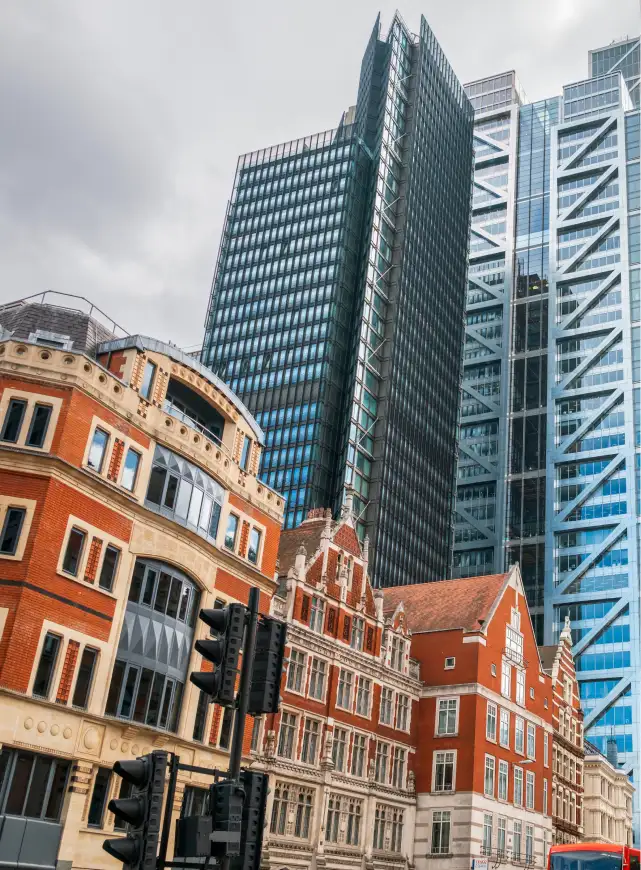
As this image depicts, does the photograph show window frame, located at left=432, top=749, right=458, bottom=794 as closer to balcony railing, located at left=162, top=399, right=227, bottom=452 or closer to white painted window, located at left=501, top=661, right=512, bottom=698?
white painted window, located at left=501, top=661, right=512, bottom=698

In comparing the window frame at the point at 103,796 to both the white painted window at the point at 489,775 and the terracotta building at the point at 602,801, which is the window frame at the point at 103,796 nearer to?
the white painted window at the point at 489,775

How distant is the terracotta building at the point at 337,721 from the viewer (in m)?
53.9

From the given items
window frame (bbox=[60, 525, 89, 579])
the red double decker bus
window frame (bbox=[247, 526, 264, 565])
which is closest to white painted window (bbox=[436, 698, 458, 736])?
the red double decker bus

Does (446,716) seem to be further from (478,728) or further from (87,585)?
(87,585)

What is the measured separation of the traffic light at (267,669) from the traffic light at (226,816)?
1118 mm

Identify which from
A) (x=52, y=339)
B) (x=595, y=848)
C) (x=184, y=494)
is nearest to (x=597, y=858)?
(x=595, y=848)

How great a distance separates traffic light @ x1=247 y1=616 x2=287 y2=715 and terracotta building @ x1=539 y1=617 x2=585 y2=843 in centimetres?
6979

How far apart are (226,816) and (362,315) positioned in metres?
150

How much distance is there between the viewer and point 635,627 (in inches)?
6304

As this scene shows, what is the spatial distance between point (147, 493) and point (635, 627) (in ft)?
443

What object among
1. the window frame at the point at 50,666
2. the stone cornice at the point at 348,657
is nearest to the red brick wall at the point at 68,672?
the window frame at the point at 50,666

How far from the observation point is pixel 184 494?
143 feet

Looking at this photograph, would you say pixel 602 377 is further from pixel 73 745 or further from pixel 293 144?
pixel 73 745

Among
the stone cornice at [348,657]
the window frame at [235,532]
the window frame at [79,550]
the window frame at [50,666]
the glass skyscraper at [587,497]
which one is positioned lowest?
the window frame at [50,666]
